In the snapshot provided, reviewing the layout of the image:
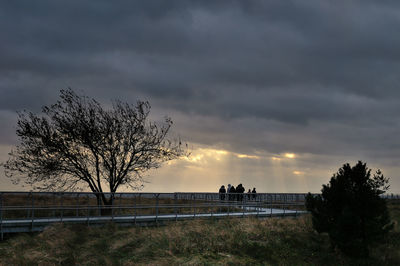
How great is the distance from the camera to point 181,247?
1739 cm

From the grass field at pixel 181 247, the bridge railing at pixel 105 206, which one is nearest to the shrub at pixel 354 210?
the grass field at pixel 181 247

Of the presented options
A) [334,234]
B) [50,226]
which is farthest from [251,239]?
[50,226]

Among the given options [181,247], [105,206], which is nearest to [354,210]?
[181,247]

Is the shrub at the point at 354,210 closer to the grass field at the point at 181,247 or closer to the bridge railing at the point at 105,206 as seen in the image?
the grass field at the point at 181,247

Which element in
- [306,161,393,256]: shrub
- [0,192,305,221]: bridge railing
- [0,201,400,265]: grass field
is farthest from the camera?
[0,192,305,221]: bridge railing

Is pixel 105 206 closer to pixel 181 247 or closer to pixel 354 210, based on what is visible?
pixel 181 247

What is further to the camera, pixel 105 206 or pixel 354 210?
pixel 105 206

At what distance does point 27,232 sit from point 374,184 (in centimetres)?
1630

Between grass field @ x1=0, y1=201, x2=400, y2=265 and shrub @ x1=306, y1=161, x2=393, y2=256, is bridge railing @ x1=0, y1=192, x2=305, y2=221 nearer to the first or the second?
grass field @ x1=0, y1=201, x2=400, y2=265

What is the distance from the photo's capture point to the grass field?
1669 cm

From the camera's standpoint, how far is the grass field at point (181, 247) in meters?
16.7

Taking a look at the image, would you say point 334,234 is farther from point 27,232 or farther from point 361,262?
point 27,232

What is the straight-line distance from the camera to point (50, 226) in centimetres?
2014

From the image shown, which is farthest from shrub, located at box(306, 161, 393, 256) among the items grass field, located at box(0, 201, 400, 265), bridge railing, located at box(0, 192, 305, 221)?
bridge railing, located at box(0, 192, 305, 221)
